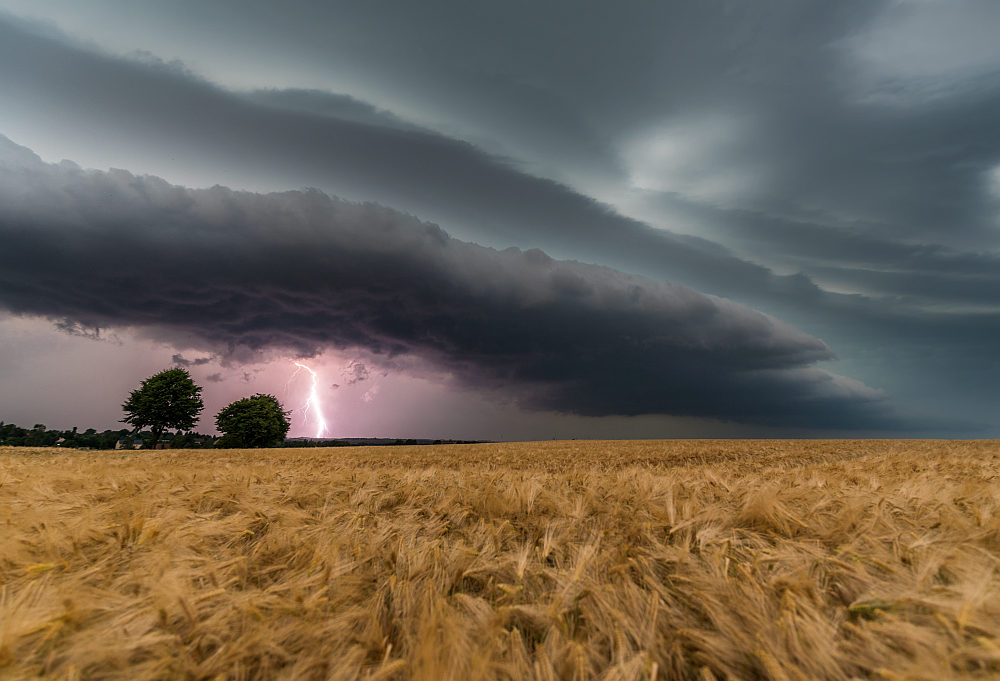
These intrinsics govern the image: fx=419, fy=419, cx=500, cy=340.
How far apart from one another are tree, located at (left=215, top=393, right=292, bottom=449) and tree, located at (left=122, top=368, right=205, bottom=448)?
551 cm

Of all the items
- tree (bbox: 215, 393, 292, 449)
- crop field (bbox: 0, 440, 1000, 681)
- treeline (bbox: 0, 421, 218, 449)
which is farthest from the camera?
tree (bbox: 215, 393, 292, 449)

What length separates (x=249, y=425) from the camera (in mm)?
63000

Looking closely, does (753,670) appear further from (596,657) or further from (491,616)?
(491,616)

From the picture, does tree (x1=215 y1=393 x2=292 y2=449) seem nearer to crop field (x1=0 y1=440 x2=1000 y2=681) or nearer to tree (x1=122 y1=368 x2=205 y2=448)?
tree (x1=122 y1=368 x2=205 y2=448)

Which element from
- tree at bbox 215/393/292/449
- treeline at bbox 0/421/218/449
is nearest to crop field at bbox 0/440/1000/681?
treeline at bbox 0/421/218/449

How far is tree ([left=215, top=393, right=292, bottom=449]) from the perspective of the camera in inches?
2454

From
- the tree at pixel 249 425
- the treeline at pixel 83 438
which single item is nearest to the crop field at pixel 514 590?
the treeline at pixel 83 438

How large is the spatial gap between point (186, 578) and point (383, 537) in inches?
40.7

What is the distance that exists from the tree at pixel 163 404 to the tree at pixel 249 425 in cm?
551

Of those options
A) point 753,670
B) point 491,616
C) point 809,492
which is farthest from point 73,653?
point 809,492

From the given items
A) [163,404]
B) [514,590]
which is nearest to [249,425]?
[163,404]

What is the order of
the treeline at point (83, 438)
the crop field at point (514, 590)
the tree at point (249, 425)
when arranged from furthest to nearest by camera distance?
1. the tree at point (249, 425)
2. the treeline at point (83, 438)
3. the crop field at point (514, 590)

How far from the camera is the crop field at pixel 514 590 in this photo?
1.40 meters

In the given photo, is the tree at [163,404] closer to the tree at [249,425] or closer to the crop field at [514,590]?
the tree at [249,425]
